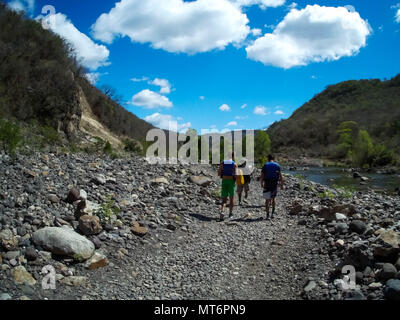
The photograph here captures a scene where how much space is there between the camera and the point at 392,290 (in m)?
3.39

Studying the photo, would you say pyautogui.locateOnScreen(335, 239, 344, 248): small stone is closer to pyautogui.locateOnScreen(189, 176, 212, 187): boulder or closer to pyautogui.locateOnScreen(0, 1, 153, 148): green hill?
pyautogui.locateOnScreen(189, 176, 212, 187): boulder

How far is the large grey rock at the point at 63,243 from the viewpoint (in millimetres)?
4203

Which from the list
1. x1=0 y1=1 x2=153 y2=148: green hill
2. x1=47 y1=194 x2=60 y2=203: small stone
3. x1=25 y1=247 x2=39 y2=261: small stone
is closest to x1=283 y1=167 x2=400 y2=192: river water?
x1=0 y1=1 x2=153 y2=148: green hill

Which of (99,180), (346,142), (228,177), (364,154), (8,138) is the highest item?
(346,142)

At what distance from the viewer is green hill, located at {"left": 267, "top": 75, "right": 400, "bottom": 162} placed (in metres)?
68.6

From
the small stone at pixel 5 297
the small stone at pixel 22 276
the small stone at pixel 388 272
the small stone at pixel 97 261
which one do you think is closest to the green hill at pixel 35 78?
the small stone at pixel 97 261

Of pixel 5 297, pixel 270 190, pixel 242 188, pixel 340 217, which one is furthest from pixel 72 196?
pixel 340 217

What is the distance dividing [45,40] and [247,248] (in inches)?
662

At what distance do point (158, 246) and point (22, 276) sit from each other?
2.35 m

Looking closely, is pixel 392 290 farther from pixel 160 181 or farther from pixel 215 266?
pixel 160 181

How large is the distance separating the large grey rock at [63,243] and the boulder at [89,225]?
18.2 inches

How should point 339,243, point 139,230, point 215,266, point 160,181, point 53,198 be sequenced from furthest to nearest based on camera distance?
point 160,181
point 139,230
point 53,198
point 339,243
point 215,266

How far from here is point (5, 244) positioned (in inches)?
154
